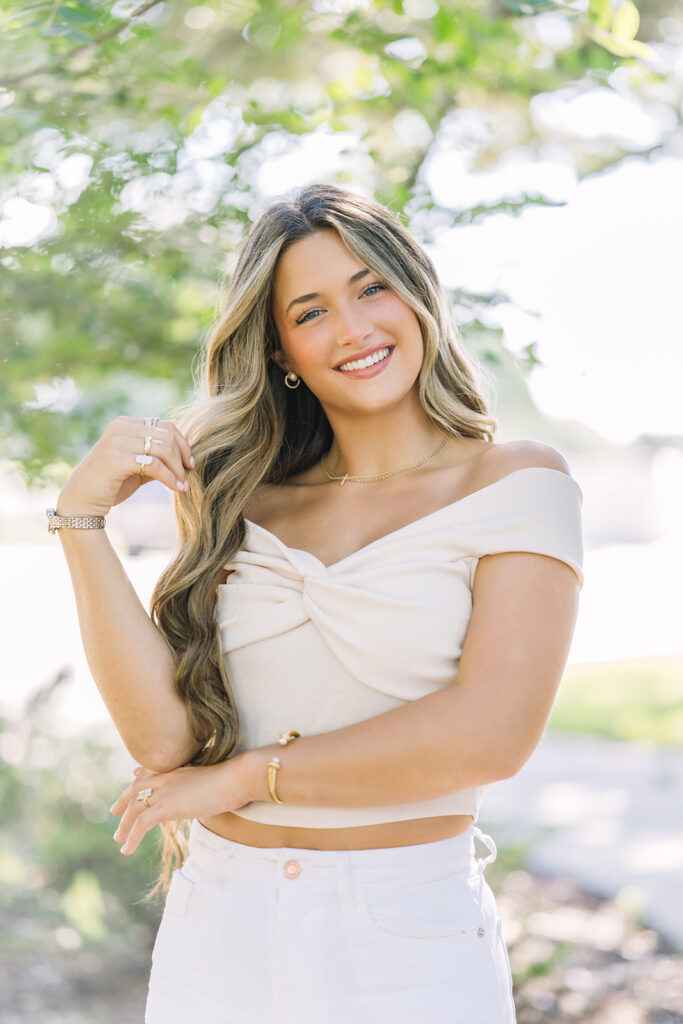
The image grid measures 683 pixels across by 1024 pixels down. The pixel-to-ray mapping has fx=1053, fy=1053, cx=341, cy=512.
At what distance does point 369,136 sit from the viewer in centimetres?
337

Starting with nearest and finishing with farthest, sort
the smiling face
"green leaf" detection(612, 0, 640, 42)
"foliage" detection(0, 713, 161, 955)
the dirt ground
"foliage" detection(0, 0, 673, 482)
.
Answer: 1. the smiling face
2. "green leaf" detection(612, 0, 640, 42)
3. "foliage" detection(0, 0, 673, 482)
4. the dirt ground
5. "foliage" detection(0, 713, 161, 955)

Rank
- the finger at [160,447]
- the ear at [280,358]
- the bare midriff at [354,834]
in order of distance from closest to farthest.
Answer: the bare midriff at [354,834], the finger at [160,447], the ear at [280,358]

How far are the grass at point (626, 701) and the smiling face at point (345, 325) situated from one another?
6.56m

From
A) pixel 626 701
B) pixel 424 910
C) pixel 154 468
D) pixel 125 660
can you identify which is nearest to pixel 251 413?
pixel 154 468

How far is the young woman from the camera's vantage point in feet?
5.90

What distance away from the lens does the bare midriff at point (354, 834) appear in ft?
6.17

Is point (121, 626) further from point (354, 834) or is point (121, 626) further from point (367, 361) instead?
point (367, 361)

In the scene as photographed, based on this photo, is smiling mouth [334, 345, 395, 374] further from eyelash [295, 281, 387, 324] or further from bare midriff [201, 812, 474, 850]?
bare midriff [201, 812, 474, 850]

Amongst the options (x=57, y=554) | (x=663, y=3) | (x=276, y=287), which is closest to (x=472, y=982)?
(x=276, y=287)

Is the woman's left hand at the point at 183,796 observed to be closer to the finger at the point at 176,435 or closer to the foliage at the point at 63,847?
the finger at the point at 176,435

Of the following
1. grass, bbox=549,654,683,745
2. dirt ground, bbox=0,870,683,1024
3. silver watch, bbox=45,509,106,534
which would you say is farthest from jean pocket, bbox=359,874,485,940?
grass, bbox=549,654,683,745

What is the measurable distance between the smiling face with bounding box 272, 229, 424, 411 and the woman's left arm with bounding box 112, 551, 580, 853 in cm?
54

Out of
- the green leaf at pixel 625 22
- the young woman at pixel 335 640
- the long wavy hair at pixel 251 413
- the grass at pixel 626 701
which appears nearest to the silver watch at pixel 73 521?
the young woman at pixel 335 640

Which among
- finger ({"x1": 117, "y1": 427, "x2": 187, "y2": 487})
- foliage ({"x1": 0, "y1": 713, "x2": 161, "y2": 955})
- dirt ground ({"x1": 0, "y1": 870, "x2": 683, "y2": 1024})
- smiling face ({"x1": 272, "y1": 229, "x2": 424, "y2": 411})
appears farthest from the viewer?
foliage ({"x1": 0, "y1": 713, "x2": 161, "y2": 955})
